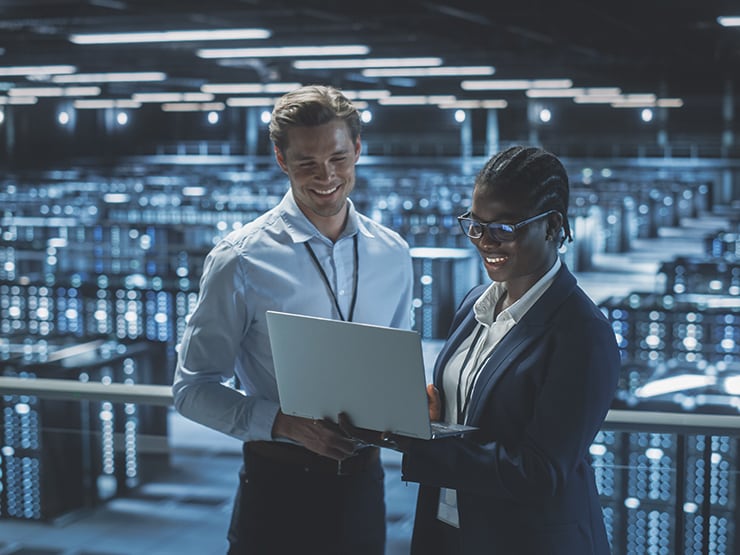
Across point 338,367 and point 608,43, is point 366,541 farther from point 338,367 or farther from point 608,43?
point 608,43

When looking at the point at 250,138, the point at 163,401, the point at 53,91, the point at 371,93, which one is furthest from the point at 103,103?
the point at 163,401

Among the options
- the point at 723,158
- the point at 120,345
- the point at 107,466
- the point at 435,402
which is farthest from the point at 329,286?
the point at 723,158

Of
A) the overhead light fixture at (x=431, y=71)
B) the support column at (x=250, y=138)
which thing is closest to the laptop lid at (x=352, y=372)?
the overhead light fixture at (x=431, y=71)

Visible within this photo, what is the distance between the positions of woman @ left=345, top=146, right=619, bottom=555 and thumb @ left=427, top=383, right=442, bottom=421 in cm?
7

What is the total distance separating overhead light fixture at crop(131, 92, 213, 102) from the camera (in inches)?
896

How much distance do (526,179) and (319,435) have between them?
533 mm

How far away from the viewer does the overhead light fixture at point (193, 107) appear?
26.4 metres

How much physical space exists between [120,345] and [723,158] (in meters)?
21.5

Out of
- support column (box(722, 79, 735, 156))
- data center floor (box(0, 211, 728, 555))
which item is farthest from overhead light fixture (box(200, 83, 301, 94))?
data center floor (box(0, 211, 728, 555))

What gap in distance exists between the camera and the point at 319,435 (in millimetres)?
1597

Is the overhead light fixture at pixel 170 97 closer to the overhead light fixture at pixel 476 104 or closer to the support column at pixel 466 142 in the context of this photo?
the overhead light fixture at pixel 476 104

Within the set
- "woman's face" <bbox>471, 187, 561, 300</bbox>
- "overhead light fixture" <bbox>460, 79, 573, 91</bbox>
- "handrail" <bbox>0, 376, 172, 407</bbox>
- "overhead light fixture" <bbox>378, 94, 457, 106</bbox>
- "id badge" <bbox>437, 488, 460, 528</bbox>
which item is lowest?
"id badge" <bbox>437, 488, 460, 528</bbox>

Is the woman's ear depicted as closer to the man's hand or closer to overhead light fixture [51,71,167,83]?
the man's hand

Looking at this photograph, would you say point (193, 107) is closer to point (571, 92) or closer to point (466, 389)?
point (571, 92)
